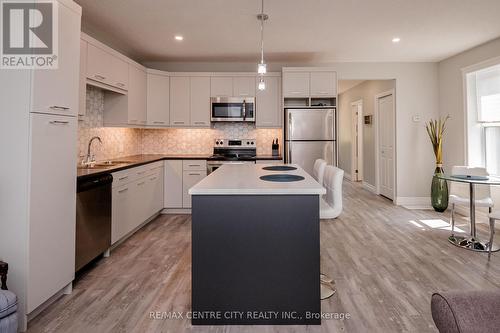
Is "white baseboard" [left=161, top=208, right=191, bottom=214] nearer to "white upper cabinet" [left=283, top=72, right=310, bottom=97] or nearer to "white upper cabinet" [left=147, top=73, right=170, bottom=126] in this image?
"white upper cabinet" [left=147, top=73, right=170, bottom=126]

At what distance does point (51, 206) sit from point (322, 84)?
4.20 meters

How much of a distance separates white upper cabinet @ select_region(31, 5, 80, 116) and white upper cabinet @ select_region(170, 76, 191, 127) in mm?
2750

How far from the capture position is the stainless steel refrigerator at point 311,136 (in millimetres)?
4828

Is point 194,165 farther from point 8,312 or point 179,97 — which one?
point 8,312

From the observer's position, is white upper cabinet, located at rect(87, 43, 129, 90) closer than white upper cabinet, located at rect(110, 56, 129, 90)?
Yes

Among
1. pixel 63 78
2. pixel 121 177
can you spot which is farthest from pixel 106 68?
pixel 63 78

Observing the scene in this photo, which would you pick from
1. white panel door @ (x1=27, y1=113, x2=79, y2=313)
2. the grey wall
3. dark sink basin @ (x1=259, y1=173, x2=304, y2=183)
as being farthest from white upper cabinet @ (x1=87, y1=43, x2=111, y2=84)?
the grey wall

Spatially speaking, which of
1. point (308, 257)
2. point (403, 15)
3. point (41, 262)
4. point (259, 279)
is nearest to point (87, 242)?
point (41, 262)

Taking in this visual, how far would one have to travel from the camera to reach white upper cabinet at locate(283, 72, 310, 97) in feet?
16.2

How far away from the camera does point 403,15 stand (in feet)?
11.2

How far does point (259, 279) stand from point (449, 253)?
2410mm

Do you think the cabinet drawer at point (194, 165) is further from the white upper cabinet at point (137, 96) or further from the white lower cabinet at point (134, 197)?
the white upper cabinet at point (137, 96)

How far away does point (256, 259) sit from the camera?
1969mm

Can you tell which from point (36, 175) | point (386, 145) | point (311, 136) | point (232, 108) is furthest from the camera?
point (386, 145)
